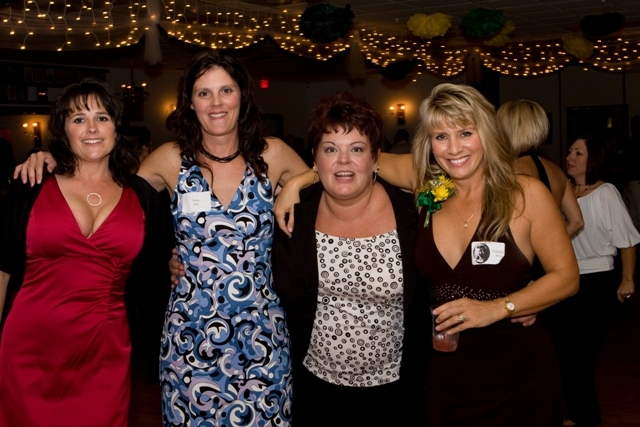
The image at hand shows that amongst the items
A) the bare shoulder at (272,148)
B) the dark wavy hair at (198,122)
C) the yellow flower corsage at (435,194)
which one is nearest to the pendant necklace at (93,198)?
the dark wavy hair at (198,122)

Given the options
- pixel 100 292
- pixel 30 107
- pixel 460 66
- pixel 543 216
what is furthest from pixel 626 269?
pixel 30 107

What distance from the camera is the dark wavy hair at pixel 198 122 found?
264cm

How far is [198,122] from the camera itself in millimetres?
2725

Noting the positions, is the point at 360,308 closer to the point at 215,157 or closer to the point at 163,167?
the point at 215,157

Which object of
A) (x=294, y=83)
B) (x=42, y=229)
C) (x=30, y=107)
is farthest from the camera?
(x=294, y=83)

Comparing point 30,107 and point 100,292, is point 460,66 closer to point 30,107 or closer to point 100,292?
point 30,107

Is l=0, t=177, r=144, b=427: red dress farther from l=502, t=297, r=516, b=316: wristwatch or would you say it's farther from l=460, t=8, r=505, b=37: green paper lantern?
l=460, t=8, r=505, b=37: green paper lantern

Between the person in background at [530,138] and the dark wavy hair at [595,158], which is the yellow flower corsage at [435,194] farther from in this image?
the dark wavy hair at [595,158]

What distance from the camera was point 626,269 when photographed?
13.8 feet

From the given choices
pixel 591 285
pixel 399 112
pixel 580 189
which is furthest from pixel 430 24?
pixel 399 112

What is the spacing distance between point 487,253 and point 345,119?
66 cm

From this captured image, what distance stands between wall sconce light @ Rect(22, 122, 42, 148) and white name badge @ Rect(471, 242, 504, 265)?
12.6 meters

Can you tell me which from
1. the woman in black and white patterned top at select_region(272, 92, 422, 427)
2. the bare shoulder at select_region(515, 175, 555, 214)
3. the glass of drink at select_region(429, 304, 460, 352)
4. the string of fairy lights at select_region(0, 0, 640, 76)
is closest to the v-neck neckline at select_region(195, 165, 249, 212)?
the woman in black and white patterned top at select_region(272, 92, 422, 427)

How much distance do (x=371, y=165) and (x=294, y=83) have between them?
51.5 feet
